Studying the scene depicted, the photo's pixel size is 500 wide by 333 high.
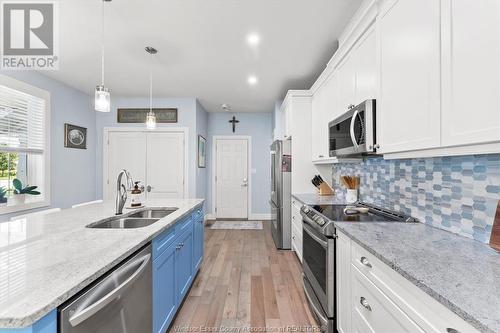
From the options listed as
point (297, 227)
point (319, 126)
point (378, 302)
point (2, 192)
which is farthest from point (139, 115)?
point (378, 302)

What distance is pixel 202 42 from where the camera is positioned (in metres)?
2.61

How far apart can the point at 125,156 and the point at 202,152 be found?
60.2 inches

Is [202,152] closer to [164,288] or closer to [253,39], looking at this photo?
[253,39]

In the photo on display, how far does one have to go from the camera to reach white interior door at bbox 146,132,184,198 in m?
4.67

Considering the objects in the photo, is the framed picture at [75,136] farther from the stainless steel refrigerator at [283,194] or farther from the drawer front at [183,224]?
the stainless steel refrigerator at [283,194]

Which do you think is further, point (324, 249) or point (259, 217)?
point (259, 217)

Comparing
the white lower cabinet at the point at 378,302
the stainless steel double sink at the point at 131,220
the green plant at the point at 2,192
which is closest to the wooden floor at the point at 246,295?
the white lower cabinet at the point at 378,302

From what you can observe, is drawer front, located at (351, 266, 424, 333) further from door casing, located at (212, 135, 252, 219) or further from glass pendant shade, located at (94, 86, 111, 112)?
door casing, located at (212, 135, 252, 219)

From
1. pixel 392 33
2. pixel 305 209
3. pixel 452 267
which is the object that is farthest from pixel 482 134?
pixel 305 209

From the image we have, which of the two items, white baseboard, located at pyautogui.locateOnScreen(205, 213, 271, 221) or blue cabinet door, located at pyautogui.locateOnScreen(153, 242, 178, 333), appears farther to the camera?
white baseboard, located at pyautogui.locateOnScreen(205, 213, 271, 221)

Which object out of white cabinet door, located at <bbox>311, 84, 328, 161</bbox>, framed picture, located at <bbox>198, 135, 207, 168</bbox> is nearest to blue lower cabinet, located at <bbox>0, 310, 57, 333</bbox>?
white cabinet door, located at <bbox>311, 84, 328, 161</bbox>

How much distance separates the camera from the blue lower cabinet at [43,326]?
2.27ft

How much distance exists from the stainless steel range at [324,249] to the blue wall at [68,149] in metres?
→ 3.63

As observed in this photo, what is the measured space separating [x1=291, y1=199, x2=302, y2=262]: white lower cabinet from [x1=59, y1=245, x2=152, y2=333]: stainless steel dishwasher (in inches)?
78.3
